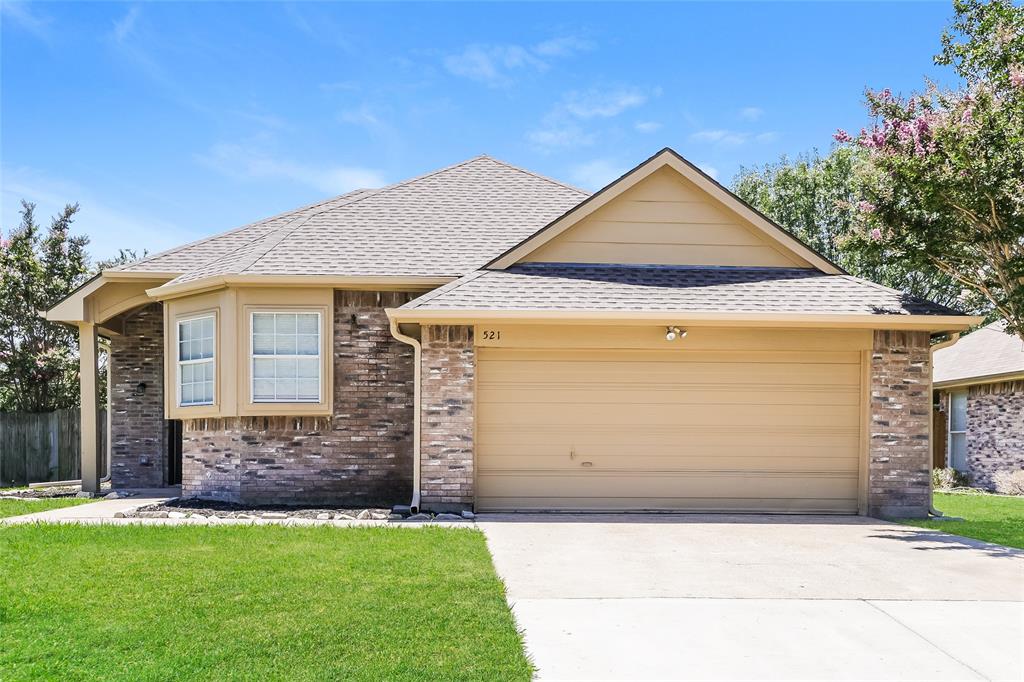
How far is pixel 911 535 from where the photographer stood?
9.61 metres

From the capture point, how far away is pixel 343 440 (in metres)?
12.1

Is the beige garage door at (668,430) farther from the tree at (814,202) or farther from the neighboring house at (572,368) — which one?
the tree at (814,202)

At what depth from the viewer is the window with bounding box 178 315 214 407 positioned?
1208 centimetres

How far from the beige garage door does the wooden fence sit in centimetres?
1122

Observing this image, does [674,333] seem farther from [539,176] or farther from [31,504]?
[31,504]

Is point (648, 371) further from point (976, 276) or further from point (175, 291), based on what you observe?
point (175, 291)

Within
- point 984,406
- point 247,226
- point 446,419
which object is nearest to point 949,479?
point 984,406

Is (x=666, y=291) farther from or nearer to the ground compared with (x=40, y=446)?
farther from the ground

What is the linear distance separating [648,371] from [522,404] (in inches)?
68.7

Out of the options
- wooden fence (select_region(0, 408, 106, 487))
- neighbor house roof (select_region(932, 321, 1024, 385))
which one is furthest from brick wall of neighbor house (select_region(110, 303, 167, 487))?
neighbor house roof (select_region(932, 321, 1024, 385))

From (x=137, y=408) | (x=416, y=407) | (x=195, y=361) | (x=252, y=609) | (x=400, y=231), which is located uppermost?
(x=400, y=231)

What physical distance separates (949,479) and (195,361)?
16640 millimetres

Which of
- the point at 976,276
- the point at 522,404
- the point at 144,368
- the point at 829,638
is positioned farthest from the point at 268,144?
the point at 829,638

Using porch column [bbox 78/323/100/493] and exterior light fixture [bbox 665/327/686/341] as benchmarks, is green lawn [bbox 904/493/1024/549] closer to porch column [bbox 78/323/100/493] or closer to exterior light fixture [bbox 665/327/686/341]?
exterior light fixture [bbox 665/327/686/341]
